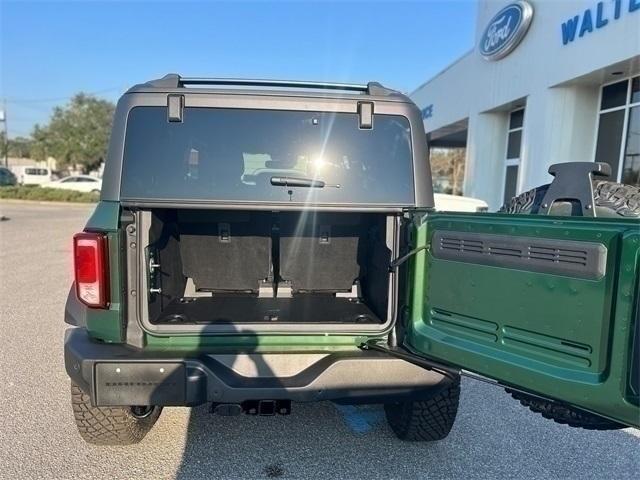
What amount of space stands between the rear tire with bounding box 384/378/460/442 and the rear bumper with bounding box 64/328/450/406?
17.3 inches

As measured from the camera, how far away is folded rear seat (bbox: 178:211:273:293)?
321 cm

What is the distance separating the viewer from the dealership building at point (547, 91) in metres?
8.86

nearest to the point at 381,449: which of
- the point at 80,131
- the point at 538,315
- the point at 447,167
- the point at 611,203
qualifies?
the point at 538,315

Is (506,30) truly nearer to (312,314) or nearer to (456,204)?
(456,204)

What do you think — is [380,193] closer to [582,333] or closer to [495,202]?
[582,333]

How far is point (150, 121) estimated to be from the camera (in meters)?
2.32

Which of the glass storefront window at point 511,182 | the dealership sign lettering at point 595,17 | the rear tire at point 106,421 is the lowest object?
the rear tire at point 106,421

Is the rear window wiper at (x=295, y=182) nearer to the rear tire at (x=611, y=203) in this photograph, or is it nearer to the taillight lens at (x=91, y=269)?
the taillight lens at (x=91, y=269)

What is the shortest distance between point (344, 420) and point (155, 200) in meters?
1.98

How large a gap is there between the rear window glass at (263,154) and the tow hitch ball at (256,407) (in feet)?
3.42

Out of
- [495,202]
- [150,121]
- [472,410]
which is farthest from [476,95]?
[150,121]

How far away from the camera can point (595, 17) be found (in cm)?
881

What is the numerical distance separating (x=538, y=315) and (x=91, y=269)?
207 centimetres

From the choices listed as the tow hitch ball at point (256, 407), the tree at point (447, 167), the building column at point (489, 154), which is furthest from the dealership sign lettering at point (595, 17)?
the tree at point (447, 167)
